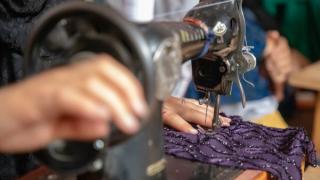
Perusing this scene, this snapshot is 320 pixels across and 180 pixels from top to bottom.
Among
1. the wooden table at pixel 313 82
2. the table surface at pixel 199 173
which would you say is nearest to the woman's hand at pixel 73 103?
the table surface at pixel 199 173

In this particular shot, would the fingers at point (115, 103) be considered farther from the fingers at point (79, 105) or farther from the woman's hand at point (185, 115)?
the woman's hand at point (185, 115)

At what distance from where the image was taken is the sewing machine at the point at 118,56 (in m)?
0.62

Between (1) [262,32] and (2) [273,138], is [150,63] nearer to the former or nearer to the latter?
(2) [273,138]

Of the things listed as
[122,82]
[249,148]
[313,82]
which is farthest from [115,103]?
[313,82]

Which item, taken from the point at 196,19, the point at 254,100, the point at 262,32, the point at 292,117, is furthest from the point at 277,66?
the point at 196,19

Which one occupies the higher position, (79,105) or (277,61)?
(79,105)

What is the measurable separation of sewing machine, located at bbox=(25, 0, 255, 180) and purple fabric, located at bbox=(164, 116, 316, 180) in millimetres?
182

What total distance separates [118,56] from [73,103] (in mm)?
111

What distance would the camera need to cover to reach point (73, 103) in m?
0.53

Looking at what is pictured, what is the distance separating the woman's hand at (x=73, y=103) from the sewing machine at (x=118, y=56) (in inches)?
2.4

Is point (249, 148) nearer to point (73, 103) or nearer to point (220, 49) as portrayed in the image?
point (220, 49)

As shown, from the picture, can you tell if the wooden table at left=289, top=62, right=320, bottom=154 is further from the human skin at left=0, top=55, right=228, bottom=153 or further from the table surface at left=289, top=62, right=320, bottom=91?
the human skin at left=0, top=55, right=228, bottom=153

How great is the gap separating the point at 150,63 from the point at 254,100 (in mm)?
1404

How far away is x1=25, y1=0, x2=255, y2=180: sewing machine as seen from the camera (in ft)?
2.02
